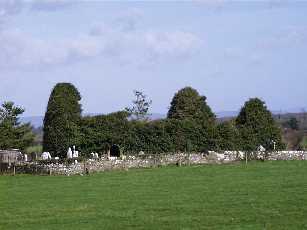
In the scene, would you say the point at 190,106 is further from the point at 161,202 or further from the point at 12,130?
the point at 161,202

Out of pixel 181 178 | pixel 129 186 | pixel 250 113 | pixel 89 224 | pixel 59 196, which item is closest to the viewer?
pixel 89 224

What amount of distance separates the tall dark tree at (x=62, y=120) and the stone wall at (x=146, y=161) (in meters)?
4.42

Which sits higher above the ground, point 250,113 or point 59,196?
point 250,113

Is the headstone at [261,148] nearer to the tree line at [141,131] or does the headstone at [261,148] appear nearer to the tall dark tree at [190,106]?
the tree line at [141,131]

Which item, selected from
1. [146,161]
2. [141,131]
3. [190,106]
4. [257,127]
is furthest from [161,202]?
[190,106]

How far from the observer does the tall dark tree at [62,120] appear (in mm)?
42812

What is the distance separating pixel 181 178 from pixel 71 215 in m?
12.4

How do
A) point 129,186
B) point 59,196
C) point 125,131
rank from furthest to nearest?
1. point 125,131
2. point 129,186
3. point 59,196

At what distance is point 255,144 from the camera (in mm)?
45094

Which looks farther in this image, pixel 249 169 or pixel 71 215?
pixel 249 169

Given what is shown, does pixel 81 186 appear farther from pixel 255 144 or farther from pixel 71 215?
pixel 255 144

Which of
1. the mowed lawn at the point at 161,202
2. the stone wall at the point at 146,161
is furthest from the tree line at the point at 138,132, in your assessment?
the mowed lawn at the point at 161,202

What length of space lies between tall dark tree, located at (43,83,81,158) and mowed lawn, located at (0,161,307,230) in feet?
34.6

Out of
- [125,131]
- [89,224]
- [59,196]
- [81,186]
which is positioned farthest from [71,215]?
[125,131]
